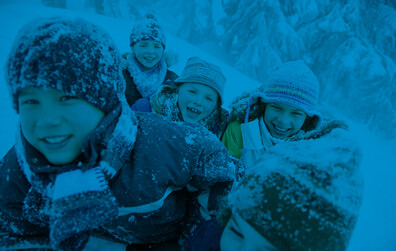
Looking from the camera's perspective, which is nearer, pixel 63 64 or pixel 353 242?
pixel 63 64

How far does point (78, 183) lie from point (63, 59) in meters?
0.43

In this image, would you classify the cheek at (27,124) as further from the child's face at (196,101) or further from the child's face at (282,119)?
the child's face at (282,119)

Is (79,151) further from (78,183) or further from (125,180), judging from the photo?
(125,180)

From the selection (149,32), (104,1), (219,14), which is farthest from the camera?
(219,14)

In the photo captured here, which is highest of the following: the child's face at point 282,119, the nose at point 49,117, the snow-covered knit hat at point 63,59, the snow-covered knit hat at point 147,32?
the snow-covered knit hat at point 147,32

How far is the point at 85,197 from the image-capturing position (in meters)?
0.67

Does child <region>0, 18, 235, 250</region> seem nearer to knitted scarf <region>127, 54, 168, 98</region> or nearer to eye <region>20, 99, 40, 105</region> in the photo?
eye <region>20, 99, 40, 105</region>

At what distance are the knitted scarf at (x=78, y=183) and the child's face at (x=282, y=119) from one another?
→ 115cm

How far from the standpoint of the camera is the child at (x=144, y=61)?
2180 millimetres

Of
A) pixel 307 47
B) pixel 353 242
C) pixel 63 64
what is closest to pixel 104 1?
pixel 307 47

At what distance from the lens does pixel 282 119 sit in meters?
1.44

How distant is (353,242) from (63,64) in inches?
182

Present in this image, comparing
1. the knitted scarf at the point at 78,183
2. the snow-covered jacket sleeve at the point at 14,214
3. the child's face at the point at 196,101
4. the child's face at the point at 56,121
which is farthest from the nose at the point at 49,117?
the child's face at the point at 196,101

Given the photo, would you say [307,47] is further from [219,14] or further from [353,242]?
[353,242]
